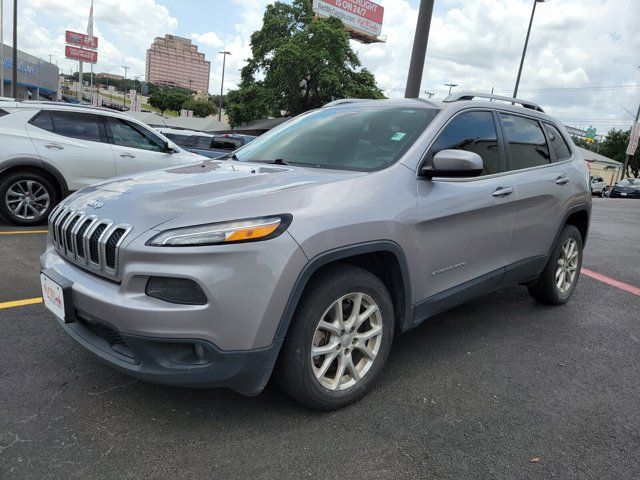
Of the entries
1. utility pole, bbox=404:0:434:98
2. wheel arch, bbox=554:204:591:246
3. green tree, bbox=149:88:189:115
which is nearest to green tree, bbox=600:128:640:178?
utility pole, bbox=404:0:434:98

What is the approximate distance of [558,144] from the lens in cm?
448

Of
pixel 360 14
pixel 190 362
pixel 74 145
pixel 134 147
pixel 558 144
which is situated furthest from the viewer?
pixel 360 14

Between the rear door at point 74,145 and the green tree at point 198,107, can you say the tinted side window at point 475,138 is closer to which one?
the rear door at point 74,145

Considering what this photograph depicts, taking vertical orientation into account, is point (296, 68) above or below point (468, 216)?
above

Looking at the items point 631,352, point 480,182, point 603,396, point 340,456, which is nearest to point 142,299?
point 340,456

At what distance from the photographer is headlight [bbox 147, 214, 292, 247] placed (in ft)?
7.03

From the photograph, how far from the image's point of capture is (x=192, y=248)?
2.12 meters

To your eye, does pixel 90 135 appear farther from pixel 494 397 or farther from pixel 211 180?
pixel 494 397

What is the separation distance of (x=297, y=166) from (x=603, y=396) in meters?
2.33

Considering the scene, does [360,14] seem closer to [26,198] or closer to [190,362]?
[26,198]

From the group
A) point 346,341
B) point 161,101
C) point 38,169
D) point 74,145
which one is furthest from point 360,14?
point 346,341

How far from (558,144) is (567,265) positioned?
1.10 m

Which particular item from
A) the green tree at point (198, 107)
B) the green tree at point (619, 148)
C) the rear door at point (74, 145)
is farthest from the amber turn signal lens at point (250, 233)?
the green tree at point (198, 107)

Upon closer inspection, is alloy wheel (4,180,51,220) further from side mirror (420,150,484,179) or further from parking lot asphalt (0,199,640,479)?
side mirror (420,150,484,179)
